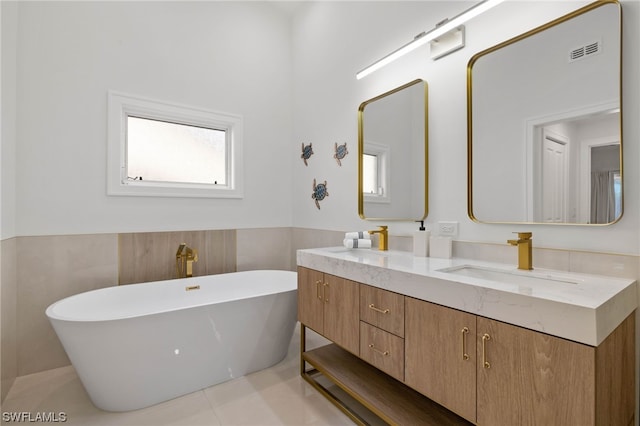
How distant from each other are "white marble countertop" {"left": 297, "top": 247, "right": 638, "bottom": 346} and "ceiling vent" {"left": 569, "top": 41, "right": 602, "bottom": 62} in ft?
2.89

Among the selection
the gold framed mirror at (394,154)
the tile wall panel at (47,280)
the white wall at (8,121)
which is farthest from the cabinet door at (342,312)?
the white wall at (8,121)

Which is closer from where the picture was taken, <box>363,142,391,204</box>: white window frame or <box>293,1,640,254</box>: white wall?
<box>293,1,640,254</box>: white wall

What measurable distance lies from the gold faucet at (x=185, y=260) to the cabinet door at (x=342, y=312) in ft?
4.37

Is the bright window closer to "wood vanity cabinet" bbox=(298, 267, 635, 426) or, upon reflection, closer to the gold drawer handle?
"wood vanity cabinet" bbox=(298, 267, 635, 426)

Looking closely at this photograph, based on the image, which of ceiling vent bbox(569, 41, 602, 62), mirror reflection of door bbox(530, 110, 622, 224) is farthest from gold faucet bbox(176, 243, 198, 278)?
ceiling vent bbox(569, 41, 602, 62)

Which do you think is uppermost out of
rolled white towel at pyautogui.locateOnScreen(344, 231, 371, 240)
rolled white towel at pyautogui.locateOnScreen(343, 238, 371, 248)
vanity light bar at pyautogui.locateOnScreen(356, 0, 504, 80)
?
vanity light bar at pyautogui.locateOnScreen(356, 0, 504, 80)

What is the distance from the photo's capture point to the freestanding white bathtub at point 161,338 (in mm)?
1572

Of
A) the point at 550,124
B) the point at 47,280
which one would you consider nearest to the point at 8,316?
the point at 47,280

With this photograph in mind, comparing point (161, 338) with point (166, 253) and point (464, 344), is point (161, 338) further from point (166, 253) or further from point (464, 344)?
point (464, 344)

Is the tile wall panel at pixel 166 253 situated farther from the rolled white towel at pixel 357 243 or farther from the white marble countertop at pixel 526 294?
the white marble countertop at pixel 526 294

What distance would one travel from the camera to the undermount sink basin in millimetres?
1197

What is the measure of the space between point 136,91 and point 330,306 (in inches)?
87.3

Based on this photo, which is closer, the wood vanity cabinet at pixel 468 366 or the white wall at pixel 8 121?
the wood vanity cabinet at pixel 468 366

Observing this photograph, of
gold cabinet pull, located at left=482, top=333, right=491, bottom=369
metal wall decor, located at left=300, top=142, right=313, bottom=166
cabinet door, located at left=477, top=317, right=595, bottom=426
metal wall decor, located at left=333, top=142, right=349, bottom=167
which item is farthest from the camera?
metal wall decor, located at left=300, top=142, right=313, bottom=166
